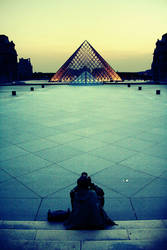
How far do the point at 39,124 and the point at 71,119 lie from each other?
1.65m

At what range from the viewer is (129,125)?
8367 millimetres

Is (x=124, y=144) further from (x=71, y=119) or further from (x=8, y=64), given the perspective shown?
(x=8, y=64)

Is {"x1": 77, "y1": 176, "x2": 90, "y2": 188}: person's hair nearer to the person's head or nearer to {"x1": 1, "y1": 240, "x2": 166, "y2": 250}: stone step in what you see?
the person's head

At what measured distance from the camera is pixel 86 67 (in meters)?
58.4

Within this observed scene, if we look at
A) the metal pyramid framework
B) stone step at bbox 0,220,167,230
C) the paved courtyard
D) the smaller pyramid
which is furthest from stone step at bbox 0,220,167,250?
the metal pyramid framework

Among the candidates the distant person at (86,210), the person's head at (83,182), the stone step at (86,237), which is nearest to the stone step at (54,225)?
the stone step at (86,237)

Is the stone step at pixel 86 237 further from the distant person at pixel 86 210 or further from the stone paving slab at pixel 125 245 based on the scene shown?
the distant person at pixel 86 210

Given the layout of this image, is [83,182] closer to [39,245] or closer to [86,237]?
[86,237]

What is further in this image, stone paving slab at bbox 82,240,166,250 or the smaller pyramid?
the smaller pyramid

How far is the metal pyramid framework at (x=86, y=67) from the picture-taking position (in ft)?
182

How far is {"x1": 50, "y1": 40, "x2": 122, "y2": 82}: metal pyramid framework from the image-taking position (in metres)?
55.5

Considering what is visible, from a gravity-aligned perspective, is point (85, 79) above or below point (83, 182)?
above

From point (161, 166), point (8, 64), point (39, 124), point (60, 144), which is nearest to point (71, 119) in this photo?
point (39, 124)

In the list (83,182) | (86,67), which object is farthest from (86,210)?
(86,67)
